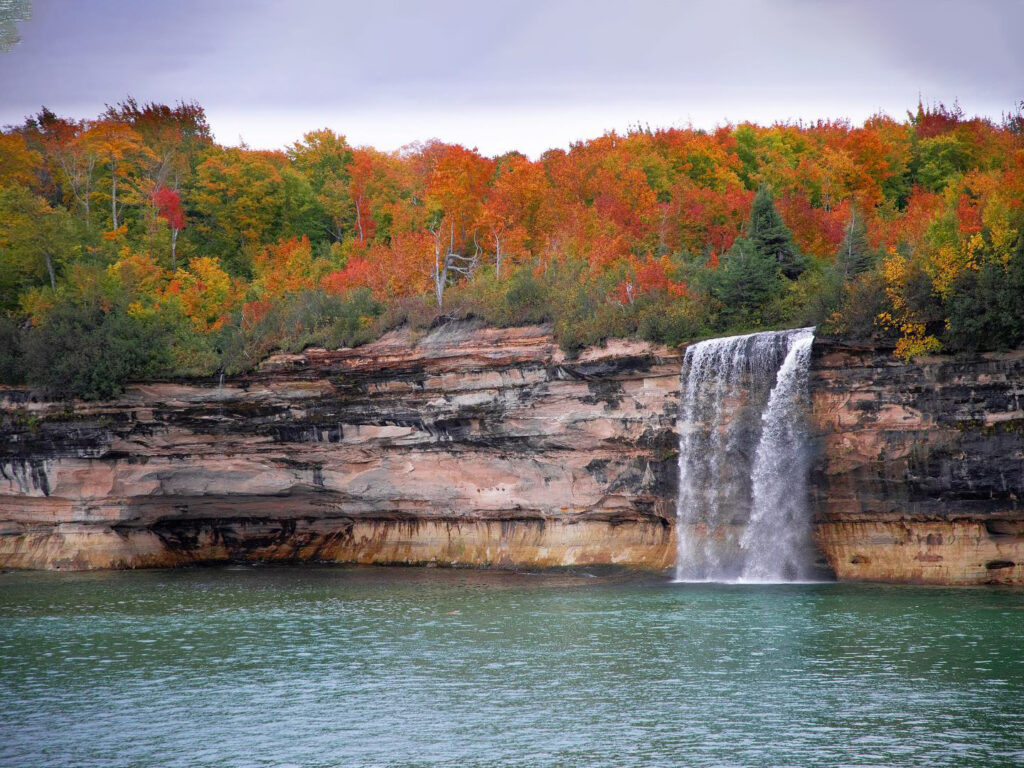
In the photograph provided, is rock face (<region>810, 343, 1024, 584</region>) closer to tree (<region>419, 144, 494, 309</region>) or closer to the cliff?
the cliff

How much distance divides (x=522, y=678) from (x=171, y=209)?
177 feet

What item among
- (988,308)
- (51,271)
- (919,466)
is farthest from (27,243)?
(988,308)

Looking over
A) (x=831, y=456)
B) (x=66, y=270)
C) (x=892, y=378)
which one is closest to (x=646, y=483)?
(x=831, y=456)

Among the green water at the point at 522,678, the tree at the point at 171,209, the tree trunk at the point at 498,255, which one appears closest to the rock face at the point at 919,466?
the green water at the point at 522,678

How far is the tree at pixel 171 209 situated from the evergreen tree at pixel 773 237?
3884cm

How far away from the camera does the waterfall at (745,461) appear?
4062cm

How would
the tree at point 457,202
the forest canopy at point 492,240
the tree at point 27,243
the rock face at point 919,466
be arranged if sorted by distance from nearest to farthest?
the rock face at point 919,466
the forest canopy at point 492,240
the tree at point 27,243
the tree at point 457,202

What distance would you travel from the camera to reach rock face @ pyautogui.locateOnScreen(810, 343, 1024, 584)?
37.2m

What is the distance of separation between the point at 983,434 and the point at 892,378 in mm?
3542

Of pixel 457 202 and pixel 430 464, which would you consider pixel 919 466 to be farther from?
pixel 457 202

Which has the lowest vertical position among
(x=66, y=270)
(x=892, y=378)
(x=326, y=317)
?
(x=892, y=378)

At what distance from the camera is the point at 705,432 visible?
43.0 m

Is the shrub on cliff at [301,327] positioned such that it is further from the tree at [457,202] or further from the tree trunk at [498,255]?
the tree trunk at [498,255]

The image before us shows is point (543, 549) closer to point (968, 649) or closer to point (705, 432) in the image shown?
point (705, 432)
